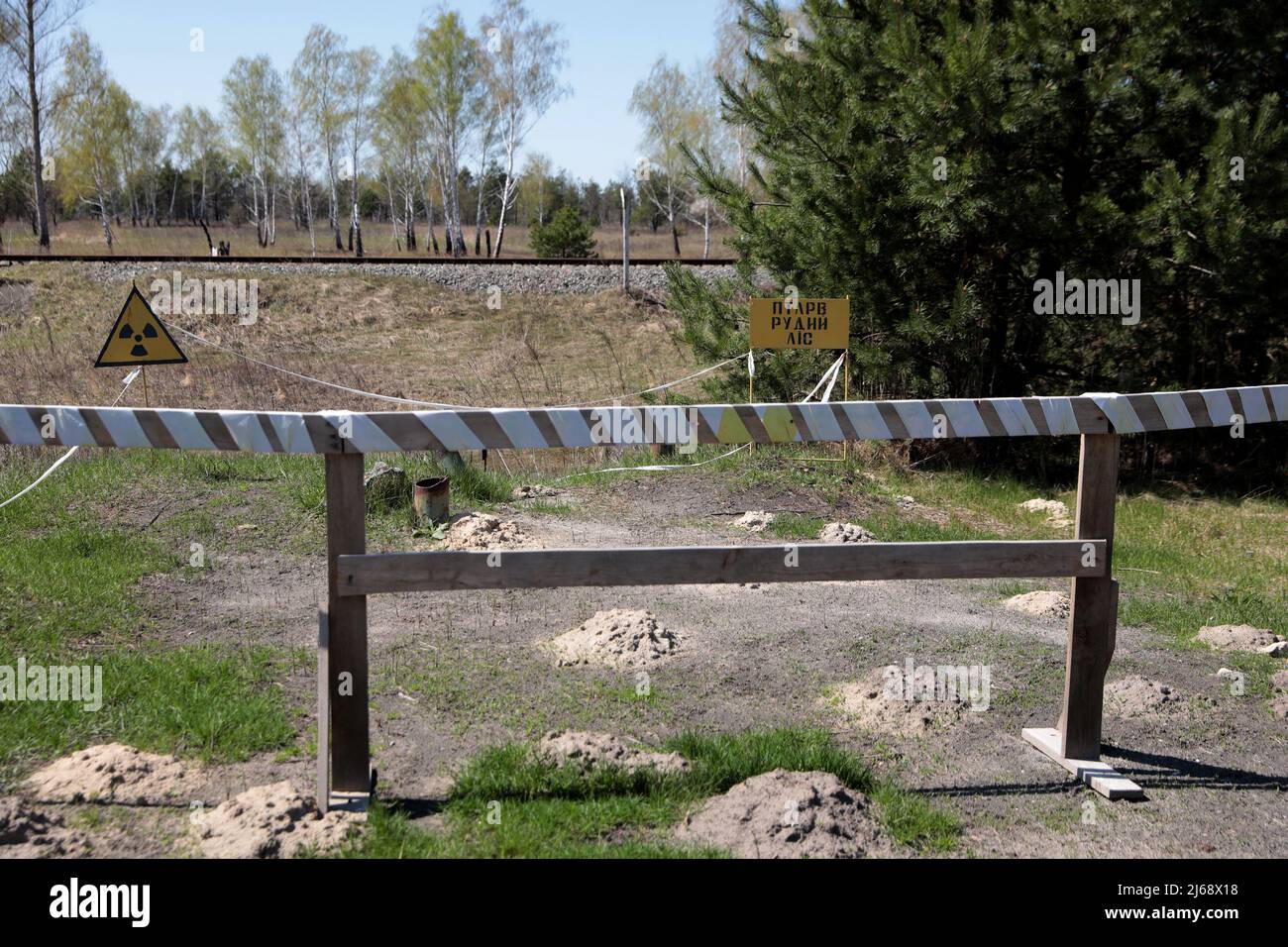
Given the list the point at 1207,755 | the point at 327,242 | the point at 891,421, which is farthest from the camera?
the point at 327,242

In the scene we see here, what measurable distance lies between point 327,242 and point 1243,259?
59159 millimetres

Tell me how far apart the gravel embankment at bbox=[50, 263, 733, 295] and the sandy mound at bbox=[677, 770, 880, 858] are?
2530cm

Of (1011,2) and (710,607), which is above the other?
(1011,2)

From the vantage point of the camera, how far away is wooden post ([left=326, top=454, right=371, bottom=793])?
3.92 m

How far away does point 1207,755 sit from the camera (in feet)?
16.0

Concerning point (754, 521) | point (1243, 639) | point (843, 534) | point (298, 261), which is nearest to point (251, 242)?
point (298, 261)

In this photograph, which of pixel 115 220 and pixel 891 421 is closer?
pixel 891 421

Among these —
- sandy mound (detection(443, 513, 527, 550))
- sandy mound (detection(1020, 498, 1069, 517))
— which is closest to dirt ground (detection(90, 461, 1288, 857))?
sandy mound (detection(443, 513, 527, 550))

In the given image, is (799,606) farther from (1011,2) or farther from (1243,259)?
(1011,2)

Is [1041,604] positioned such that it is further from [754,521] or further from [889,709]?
[754,521]

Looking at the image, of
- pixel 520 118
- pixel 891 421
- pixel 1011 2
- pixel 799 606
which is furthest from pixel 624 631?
pixel 520 118

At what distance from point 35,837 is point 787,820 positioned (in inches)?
99.3

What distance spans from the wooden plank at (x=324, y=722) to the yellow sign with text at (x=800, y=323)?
8.94m

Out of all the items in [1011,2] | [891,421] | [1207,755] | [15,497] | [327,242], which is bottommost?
[1207,755]
